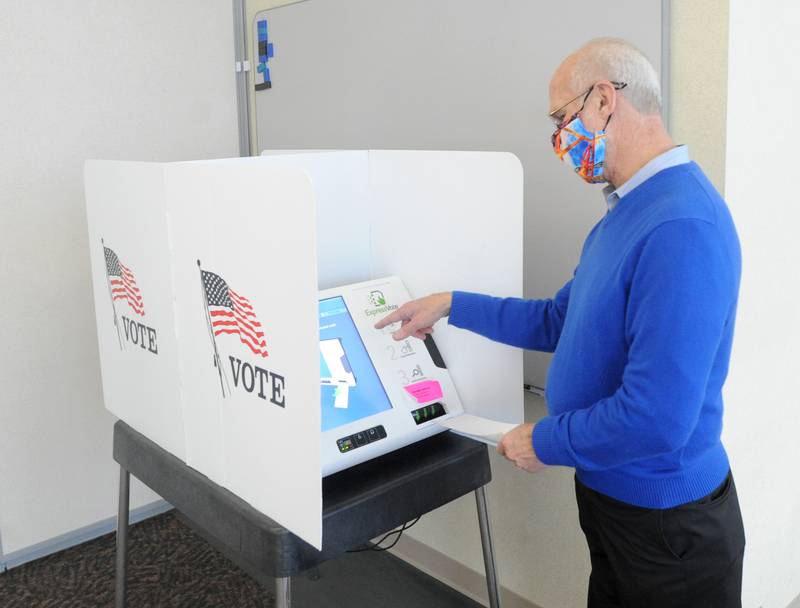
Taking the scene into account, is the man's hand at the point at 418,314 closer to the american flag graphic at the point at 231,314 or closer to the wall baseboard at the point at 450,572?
the american flag graphic at the point at 231,314

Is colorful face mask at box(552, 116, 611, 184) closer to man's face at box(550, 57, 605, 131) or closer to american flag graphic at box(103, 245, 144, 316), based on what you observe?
man's face at box(550, 57, 605, 131)

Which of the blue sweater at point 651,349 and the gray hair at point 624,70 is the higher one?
the gray hair at point 624,70

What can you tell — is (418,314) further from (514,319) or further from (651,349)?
(651,349)

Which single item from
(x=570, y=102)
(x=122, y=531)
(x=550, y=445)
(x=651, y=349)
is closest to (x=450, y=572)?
(x=122, y=531)

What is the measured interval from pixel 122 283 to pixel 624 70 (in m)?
1.15

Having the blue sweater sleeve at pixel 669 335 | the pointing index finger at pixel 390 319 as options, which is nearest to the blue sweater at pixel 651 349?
the blue sweater sleeve at pixel 669 335

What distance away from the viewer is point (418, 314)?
1568 millimetres

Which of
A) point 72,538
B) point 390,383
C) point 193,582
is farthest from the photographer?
point 72,538

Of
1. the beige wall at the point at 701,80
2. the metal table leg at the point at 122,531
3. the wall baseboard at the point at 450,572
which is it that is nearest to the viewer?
the beige wall at the point at 701,80

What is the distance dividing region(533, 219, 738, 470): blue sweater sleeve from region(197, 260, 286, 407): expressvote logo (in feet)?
1.73

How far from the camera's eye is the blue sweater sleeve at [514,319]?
5.05ft

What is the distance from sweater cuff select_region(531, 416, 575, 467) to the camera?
47.0 inches

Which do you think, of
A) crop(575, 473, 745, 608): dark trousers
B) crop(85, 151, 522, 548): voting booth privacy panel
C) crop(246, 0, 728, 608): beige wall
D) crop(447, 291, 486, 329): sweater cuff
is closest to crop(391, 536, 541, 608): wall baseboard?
crop(246, 0, 728, 608): beige wall

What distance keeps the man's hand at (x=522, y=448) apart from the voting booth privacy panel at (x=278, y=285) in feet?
0.82
